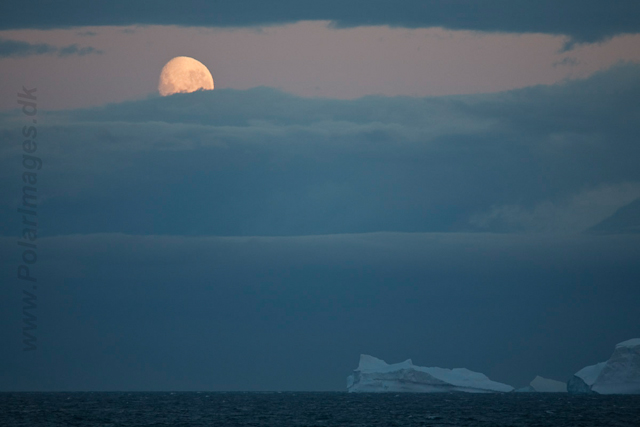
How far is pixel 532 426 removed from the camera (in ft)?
189

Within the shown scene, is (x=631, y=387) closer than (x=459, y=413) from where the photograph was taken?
No

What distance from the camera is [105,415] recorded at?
70.1 metres

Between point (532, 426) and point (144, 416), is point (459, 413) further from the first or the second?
point (144, 416)

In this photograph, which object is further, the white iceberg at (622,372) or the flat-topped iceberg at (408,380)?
the flat-topped iceberg at (408,380)

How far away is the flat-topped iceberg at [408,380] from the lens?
118750 millimetres

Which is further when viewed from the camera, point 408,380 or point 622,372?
point 408,380

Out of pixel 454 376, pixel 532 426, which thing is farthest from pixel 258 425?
pixel 454 376

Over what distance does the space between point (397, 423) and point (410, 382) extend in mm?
60855

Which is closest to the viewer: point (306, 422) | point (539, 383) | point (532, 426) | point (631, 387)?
point (532, 426)

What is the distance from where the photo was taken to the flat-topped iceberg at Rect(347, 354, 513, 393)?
390ft

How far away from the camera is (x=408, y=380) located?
119m

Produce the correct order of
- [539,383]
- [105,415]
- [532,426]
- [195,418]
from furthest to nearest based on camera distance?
[539,383] → [105,415] → [195,418] → [532,426]

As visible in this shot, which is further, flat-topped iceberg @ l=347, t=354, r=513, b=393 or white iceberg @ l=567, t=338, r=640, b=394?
flat-topped iceberg @ l=347, t=354, r=513, b=393

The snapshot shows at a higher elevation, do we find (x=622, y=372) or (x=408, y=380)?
(x=408, y=380)
